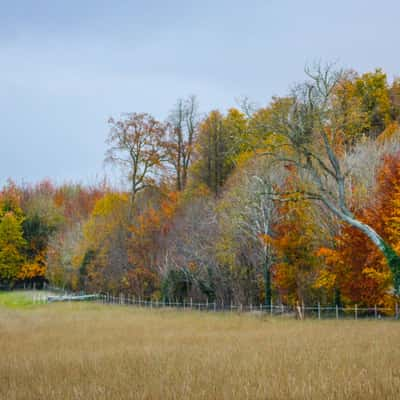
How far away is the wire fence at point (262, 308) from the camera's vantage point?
3076 centimetres

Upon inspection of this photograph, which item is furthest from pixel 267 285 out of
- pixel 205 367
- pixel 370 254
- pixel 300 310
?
pixel 205 367

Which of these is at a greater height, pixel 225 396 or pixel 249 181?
pixel 249 181

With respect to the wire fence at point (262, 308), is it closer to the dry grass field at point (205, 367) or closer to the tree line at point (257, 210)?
the tree line at point (257, 210)

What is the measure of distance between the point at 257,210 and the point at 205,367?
27324mm

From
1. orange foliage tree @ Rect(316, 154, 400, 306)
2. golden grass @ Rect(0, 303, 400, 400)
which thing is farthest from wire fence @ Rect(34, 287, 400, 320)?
golden grass @ Rect(0, 303, 400, 400)

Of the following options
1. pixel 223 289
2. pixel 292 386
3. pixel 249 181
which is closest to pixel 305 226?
pixel 249 181

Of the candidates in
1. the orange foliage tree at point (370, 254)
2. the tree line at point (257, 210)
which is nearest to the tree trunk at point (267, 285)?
the tree line at point (257, 210)

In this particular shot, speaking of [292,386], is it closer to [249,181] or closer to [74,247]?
[249,181]

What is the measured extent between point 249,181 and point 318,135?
790 inches

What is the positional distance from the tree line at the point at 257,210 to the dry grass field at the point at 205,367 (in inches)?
232

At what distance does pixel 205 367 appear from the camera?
40.1 ft

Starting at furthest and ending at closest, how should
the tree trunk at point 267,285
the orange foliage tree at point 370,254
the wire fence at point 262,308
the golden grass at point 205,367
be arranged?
the tree trunk at point 267,285
the wire fence at point 262,308
the orange foliage tree at point 370,254
the golden grass at point 205,367

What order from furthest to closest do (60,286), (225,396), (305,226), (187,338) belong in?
(60,286) < (305,226) < (187,338) < (225,396)

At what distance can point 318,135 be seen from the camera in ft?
70.5
